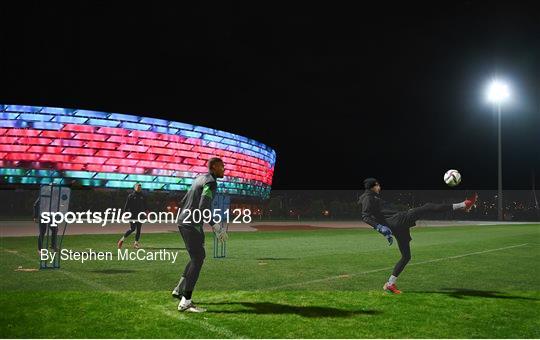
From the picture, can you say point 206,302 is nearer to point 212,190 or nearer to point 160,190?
point 212,190

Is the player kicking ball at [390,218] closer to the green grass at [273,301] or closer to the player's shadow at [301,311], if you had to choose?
the green grass at [273,301]

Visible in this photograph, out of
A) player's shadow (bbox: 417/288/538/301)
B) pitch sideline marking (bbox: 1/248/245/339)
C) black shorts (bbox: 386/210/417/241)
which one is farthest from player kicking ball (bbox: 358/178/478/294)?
pitch sideline marking (bbox: 1/248/245/339)

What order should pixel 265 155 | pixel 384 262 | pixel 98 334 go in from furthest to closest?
pixel 265 155 < pixel 384 262 < pixel 98 334

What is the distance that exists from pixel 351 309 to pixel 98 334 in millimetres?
3564

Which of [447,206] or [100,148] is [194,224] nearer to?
[447,206]

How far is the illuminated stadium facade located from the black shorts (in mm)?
56104

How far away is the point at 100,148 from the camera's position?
220 ft

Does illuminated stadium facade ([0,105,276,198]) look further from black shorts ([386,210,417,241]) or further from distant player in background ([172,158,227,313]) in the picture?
black shorts ([386,210,417,241])

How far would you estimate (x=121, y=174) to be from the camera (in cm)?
7000

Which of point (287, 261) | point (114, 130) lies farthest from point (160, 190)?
point (287, 261)

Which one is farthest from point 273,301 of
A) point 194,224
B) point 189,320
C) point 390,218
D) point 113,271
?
point 113,271

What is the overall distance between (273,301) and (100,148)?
6517 cm

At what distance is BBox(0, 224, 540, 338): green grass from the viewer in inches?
218

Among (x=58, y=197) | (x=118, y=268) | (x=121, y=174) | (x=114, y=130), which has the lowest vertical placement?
(x=118, y=268)
